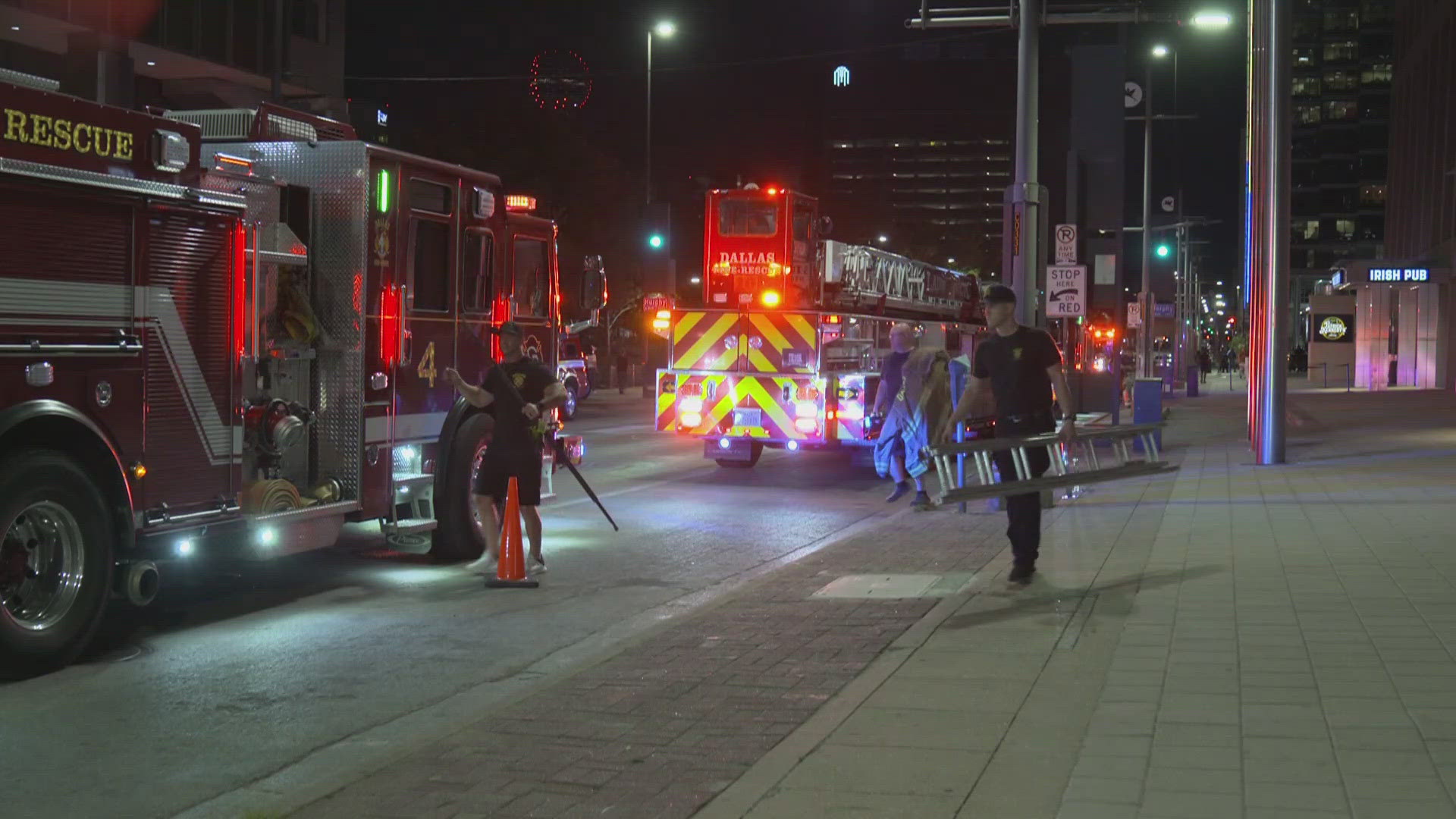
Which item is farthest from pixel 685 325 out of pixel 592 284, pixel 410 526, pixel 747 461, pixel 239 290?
pixel 239 290

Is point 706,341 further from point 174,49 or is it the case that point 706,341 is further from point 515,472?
point 174,49

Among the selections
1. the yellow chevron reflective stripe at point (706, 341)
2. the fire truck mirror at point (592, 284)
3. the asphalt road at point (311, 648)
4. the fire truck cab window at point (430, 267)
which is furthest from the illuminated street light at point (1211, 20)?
the fire truck cab window at point (430, 267)

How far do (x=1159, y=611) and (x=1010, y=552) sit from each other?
123 inches

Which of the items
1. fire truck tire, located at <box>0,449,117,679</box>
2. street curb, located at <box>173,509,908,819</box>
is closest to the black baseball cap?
street curb, located at <box>173,509,908,819</box>

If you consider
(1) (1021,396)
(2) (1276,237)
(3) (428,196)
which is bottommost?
(1) (1021,396)

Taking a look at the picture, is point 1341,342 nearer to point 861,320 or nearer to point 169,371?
point 861,320

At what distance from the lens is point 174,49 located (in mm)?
36219

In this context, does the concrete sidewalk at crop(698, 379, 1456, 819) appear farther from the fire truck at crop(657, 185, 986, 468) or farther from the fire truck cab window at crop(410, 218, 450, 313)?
the fire truck at crop(657, 185, 986, 468)

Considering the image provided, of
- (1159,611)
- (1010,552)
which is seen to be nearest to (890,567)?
(1010,552)

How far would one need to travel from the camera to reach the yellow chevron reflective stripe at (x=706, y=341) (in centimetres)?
1916

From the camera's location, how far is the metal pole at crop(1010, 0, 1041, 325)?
16.5 m

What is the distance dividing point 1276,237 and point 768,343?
269 inches

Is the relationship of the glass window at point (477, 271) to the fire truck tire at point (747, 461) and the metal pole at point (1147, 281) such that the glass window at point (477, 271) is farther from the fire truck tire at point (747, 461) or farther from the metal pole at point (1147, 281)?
the metal pole at point (1147, 281)

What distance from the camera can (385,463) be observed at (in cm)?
1067
